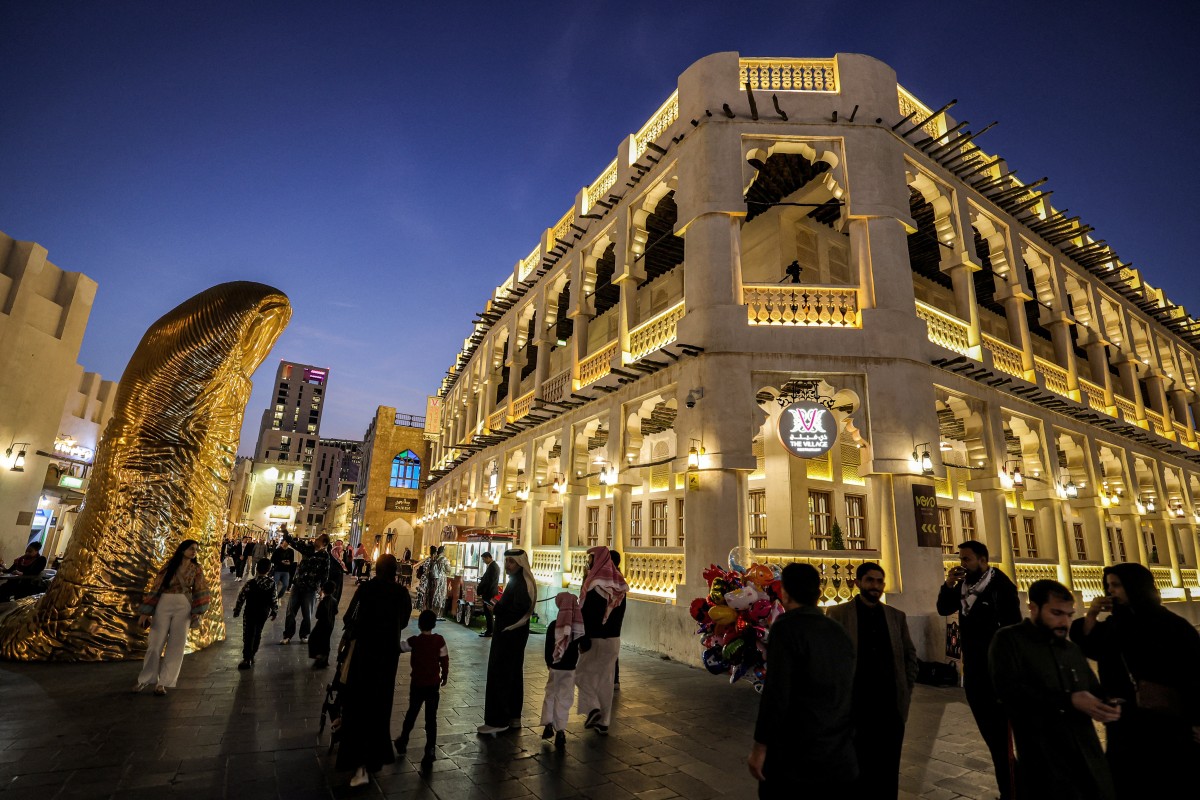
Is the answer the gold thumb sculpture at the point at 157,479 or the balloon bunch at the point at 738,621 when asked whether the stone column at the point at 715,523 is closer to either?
the balloon bunch at the point at 738,621

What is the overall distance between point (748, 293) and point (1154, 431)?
16205 mm

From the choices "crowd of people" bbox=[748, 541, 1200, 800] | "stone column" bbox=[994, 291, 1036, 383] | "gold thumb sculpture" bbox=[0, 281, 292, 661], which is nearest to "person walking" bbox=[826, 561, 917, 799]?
"crowd of people" bbox=[748, 541, 1200, 800]

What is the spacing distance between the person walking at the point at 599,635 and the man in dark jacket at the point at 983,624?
300cm

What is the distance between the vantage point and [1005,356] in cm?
1304

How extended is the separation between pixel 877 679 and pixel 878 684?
0.03 m

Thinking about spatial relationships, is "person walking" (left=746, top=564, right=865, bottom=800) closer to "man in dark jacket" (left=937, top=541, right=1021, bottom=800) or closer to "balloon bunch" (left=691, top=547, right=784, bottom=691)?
"man in dark jacket" (left=937, top=541, right=1021, bottom=800)

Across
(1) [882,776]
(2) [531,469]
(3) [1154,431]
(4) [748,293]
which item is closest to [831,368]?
(4) [748,293]

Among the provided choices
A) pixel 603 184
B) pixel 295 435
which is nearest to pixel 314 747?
pixel 603 184

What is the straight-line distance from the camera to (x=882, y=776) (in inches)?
131

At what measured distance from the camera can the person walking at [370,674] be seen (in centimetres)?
387

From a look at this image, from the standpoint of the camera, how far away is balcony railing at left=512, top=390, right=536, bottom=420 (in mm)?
17917

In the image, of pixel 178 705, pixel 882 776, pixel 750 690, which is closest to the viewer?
pixel 882 776

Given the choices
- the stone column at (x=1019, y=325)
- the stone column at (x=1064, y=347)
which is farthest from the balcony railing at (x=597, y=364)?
the stone column at (x=1064, y=347)

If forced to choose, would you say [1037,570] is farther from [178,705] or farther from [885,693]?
[178,705]
